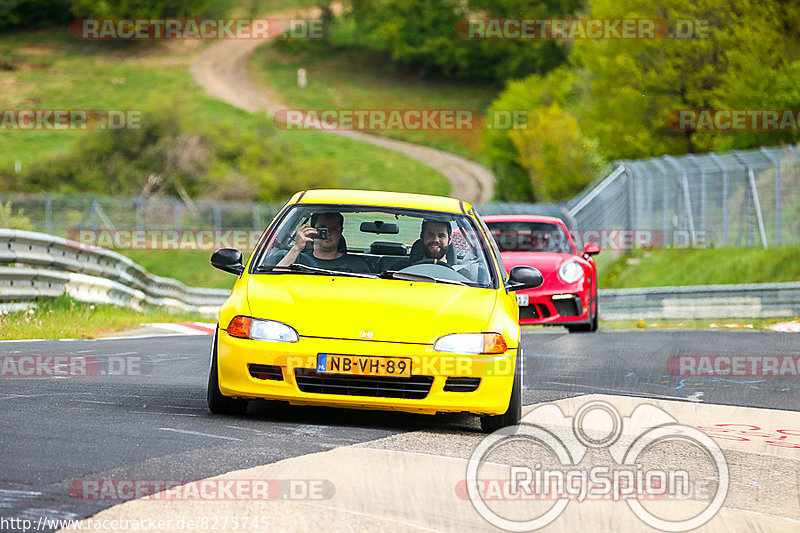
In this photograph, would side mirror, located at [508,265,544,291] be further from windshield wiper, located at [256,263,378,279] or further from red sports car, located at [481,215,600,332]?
red sports car, located at [481,215,600,332]

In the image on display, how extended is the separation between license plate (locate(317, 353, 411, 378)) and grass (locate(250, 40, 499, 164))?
79418 millimetres

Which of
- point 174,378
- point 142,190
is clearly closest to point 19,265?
point 174,378

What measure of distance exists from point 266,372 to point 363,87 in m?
94.2

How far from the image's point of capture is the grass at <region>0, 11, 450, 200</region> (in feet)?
238

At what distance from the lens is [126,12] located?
339ft

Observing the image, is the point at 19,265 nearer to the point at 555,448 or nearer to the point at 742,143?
the point at 555,448

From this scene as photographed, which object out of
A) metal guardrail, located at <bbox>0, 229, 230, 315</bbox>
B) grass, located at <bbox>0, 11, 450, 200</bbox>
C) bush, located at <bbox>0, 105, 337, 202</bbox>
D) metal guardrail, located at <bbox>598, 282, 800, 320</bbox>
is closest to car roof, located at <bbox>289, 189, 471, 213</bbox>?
metal guardrail, located at <bbox>0, 229, 230, 315</bbox>

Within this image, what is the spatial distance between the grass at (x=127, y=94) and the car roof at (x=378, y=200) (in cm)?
5341

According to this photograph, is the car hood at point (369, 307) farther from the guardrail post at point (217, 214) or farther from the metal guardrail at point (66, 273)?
the guardrail post at point (217, 214)

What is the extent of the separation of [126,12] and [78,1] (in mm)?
8073

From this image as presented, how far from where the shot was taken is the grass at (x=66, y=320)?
13.8 meters

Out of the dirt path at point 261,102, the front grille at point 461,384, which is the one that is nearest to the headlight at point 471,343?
the front grille at point 461,384

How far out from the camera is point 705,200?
31.3 m

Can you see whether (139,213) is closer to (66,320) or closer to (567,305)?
(66,320)
